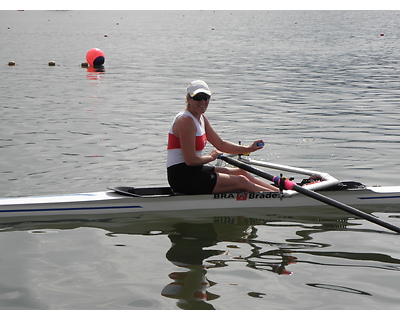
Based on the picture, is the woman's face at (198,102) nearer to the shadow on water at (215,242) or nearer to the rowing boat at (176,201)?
the rowing boat at (176,201)

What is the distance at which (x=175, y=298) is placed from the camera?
5949mm

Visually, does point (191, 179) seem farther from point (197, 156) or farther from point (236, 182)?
point (236, 182)

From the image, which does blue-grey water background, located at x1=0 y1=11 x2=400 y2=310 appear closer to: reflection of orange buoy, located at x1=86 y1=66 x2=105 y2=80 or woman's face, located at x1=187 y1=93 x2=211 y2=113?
reflection of orange buoy, located at x1=86 y1=66 x2=105 y2=80

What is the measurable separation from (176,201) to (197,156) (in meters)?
0.73

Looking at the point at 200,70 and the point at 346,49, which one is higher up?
the point at 346,49

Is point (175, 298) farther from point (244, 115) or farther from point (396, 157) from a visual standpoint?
point (244, 115)

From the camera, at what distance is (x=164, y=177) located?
10.9 meters

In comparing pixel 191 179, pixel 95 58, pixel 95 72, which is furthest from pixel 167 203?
pixel 95 58

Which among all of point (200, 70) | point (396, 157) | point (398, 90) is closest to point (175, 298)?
point (396, 157)

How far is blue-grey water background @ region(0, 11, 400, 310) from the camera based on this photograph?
6137 millimetres

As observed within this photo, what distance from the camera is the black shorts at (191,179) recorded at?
8156 millimetres

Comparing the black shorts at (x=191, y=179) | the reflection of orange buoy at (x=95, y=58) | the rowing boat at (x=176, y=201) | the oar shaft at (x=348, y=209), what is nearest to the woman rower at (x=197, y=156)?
the black shorts at (x=191, y=179)

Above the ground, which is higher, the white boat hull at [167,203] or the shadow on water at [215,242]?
the white boat hull at [167,203]

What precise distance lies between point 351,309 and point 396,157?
22.5ft
